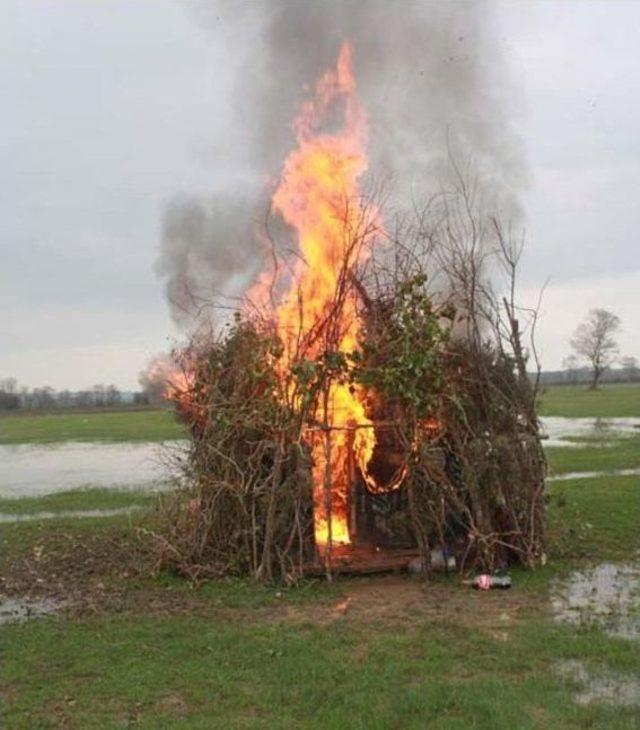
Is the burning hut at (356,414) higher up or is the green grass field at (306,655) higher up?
the burning hut at (356,414)

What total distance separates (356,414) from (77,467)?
17.6 metres

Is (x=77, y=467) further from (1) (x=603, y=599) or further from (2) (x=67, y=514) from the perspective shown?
(1) (x=603, y=599)

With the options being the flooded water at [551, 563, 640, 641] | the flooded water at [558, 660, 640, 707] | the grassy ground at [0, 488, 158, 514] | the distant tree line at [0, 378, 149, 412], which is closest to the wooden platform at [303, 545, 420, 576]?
the flooded water at [551, 563, 640, 641]

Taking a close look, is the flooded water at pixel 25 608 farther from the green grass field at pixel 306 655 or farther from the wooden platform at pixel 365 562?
the wooden platform at pixel 365 562

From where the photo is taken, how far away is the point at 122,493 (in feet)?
57.2

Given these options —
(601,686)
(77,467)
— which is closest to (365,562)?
(601,686)

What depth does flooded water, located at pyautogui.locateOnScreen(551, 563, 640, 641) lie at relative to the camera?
7062 mm

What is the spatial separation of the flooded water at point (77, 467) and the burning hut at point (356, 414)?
5.83 ft

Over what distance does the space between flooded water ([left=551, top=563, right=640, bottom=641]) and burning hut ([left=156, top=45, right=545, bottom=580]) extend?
0.70 meters

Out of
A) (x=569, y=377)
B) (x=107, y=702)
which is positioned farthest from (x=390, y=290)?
(x=569, y=377)

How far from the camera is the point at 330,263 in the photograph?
9695mm

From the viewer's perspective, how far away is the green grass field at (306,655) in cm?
510

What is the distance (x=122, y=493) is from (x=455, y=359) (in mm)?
10271

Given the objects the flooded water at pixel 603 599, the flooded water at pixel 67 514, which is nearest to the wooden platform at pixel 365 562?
the flooded water at pixel 603 599
